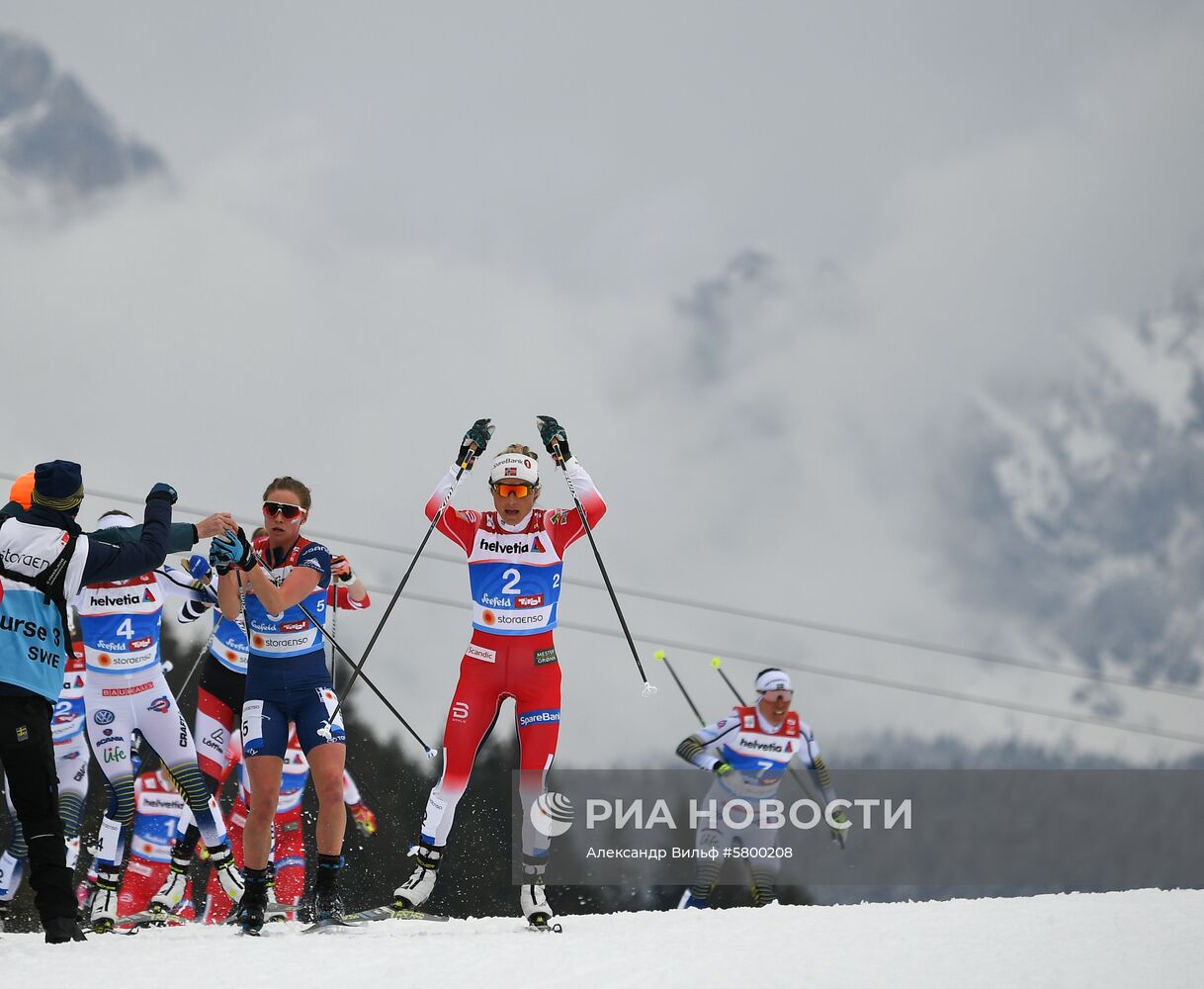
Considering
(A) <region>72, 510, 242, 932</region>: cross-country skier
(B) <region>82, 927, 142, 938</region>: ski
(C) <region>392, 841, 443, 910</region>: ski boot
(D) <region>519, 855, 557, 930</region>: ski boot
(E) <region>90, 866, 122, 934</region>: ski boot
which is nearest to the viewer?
(D) <region>519, 855, 557, 930</region>: ski boot

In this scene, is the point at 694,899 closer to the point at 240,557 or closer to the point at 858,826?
the point at 858,826

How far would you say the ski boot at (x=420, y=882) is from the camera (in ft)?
20.2

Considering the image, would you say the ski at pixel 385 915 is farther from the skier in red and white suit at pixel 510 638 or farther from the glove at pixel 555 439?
the glove at pixel 555 439

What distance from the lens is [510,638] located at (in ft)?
20.6

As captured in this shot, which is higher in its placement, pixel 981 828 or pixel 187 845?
pixel 981 828

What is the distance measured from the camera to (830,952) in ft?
17.2

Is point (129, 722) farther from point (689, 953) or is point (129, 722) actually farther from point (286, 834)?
point (689, 953)

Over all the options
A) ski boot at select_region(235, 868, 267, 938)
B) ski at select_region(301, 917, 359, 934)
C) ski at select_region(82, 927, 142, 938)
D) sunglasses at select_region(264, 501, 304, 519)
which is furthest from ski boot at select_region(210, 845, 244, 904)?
sunglasses at select_region(264, 501, 304, 519)

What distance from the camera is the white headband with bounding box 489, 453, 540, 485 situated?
6.39 meters

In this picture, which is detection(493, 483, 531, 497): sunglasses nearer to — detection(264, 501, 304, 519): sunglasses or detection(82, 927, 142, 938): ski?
detection(264, 501, 304, 519): sunglasses

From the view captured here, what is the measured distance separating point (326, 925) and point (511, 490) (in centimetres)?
213

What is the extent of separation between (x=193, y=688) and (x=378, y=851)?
12.3ft

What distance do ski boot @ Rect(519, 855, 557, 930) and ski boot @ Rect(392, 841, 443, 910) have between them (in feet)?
1.36

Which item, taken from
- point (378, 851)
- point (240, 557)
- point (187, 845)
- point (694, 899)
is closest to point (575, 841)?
point (378, 851)
